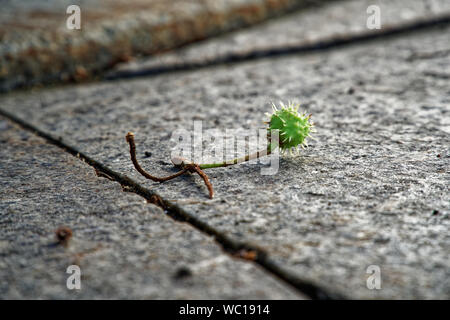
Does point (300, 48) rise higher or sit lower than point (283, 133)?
higher

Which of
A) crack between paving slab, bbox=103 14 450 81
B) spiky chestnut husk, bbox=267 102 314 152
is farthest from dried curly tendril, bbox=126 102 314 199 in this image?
→ crack between paving slab, bbox=103 14 450 81

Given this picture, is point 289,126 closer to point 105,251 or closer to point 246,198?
point 246,198

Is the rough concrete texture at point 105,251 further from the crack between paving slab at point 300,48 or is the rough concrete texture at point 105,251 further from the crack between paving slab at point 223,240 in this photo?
the crack between paving slab at point 300,48

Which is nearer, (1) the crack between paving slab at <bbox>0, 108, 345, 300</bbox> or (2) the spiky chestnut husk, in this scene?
(1) the crack between paving slab at <bbox>0, 108, 345, 300</bbox>

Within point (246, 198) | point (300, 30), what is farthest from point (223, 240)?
point (300, 30)

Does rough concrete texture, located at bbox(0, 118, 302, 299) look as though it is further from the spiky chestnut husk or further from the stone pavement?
the spiky chestnut husk
